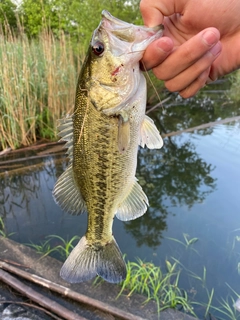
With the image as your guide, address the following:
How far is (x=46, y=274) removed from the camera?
2.79 m

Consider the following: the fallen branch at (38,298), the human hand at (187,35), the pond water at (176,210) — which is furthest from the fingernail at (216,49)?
the pond water at (176,210)

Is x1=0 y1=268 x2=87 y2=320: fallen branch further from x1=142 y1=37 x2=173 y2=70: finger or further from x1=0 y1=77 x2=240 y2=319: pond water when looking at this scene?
x1=142 y1=37 x2=173 y2=70: finger

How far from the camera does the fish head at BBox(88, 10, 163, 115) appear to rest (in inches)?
51.4

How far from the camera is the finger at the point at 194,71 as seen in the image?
4.59 feet

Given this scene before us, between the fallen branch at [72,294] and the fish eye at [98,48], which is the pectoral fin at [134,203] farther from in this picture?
the fallen branch at [72,294]

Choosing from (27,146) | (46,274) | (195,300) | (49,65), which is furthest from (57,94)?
(195,300)

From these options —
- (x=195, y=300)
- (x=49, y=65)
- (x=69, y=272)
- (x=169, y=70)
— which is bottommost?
(x=195, y=300)

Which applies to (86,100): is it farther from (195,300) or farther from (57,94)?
(57,94)

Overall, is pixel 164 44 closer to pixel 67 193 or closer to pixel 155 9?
pixel 155 9

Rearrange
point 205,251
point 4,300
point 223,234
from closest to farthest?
point 4,300 → point 205,251 → point 223,234

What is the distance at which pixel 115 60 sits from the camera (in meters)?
1.38

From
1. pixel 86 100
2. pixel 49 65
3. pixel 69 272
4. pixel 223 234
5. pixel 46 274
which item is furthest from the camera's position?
pixel 49 65

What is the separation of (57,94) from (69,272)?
4.84 m

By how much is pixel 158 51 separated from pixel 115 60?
0.70 ft
